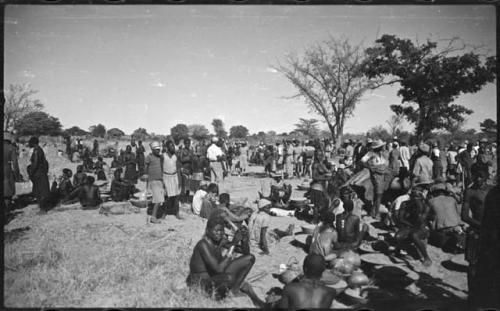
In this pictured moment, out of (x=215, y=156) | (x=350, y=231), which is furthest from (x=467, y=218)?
(x=215, y=156)

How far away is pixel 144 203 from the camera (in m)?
8.80

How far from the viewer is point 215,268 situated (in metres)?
4.12

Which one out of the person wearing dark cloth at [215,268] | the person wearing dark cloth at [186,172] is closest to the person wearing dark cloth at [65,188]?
the person wearing dark cloth at [186,172]

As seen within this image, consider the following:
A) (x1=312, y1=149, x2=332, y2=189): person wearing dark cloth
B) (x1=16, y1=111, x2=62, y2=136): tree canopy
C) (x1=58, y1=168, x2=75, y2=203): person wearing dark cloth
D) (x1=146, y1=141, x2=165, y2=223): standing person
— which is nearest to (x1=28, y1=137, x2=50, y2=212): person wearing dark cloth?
(x1=58, y1=168, x2=75, y2=203): person wearing dark cloth

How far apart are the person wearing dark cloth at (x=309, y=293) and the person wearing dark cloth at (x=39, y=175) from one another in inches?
276

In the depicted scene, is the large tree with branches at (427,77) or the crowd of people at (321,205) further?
the large tree with branches at (427,77)

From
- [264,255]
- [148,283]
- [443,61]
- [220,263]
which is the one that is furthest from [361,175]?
[443,61]

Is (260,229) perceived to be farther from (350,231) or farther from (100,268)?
(100,268)

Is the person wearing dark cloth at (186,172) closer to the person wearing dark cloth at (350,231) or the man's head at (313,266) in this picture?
the person wearing dark cloth at (350,231)

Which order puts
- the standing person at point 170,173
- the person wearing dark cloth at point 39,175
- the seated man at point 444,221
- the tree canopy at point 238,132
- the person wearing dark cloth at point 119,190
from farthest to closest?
the tree canopy at point 238,132 → the person wearing dark cloth at point 119,190 → the person wearing dark cloth at point 39,175 → the standing person at point 170,173 → the seated man at point 444,221

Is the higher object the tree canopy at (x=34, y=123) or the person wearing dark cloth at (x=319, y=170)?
the tree canopy at (x=34, y=123)

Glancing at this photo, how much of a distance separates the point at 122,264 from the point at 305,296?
301 centimetres

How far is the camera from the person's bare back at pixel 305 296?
3305 millimetres

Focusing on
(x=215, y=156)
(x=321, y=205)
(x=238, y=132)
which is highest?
(x=238, y=132)
